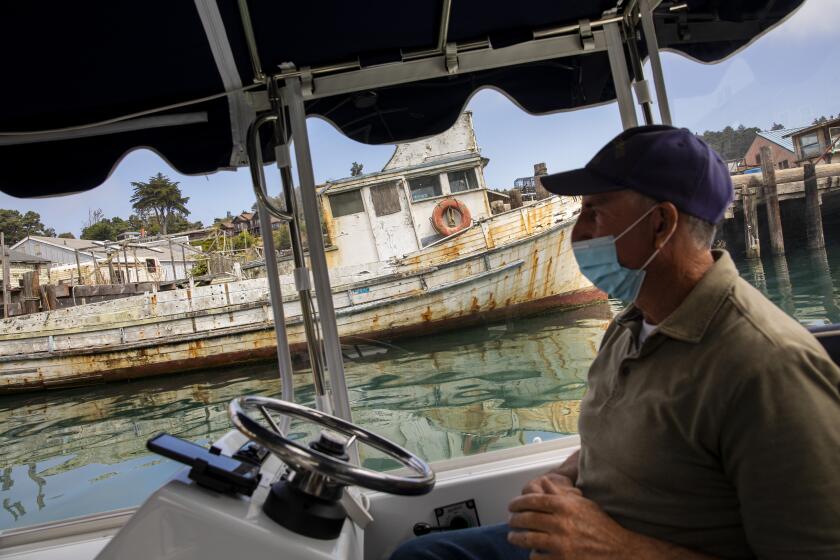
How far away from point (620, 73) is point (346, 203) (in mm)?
10675

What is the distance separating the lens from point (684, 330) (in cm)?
84

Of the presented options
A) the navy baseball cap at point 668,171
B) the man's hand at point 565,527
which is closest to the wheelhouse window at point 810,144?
the navy baseball cap at point 668,171

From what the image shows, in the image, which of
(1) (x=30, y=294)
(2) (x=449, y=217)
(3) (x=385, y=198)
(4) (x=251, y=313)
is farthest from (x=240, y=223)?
(2) (x=449, y=217)

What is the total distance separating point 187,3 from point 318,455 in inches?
50.9

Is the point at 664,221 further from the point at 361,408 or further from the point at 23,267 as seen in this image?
the point at 23,267

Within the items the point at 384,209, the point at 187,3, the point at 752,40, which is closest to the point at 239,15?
the point at 187,3

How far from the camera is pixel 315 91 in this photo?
192cm

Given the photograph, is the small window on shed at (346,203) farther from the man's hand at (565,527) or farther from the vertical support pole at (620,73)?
the man's hand at (565,527)

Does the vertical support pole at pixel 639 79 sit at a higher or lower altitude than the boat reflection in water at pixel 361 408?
higher

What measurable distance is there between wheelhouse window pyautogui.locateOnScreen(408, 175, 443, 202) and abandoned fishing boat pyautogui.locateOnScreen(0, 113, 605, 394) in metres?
0.03

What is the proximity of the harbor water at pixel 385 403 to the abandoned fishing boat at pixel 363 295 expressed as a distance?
0.66 meters

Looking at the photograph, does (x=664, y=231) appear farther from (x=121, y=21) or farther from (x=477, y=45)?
(x=121, y=21)

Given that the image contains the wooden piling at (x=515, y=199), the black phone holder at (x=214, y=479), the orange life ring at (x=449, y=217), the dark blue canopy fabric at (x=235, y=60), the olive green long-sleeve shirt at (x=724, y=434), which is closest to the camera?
the olive green long-sleeve shirt at (x=724, y=434)

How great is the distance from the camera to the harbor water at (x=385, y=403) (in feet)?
23.6
